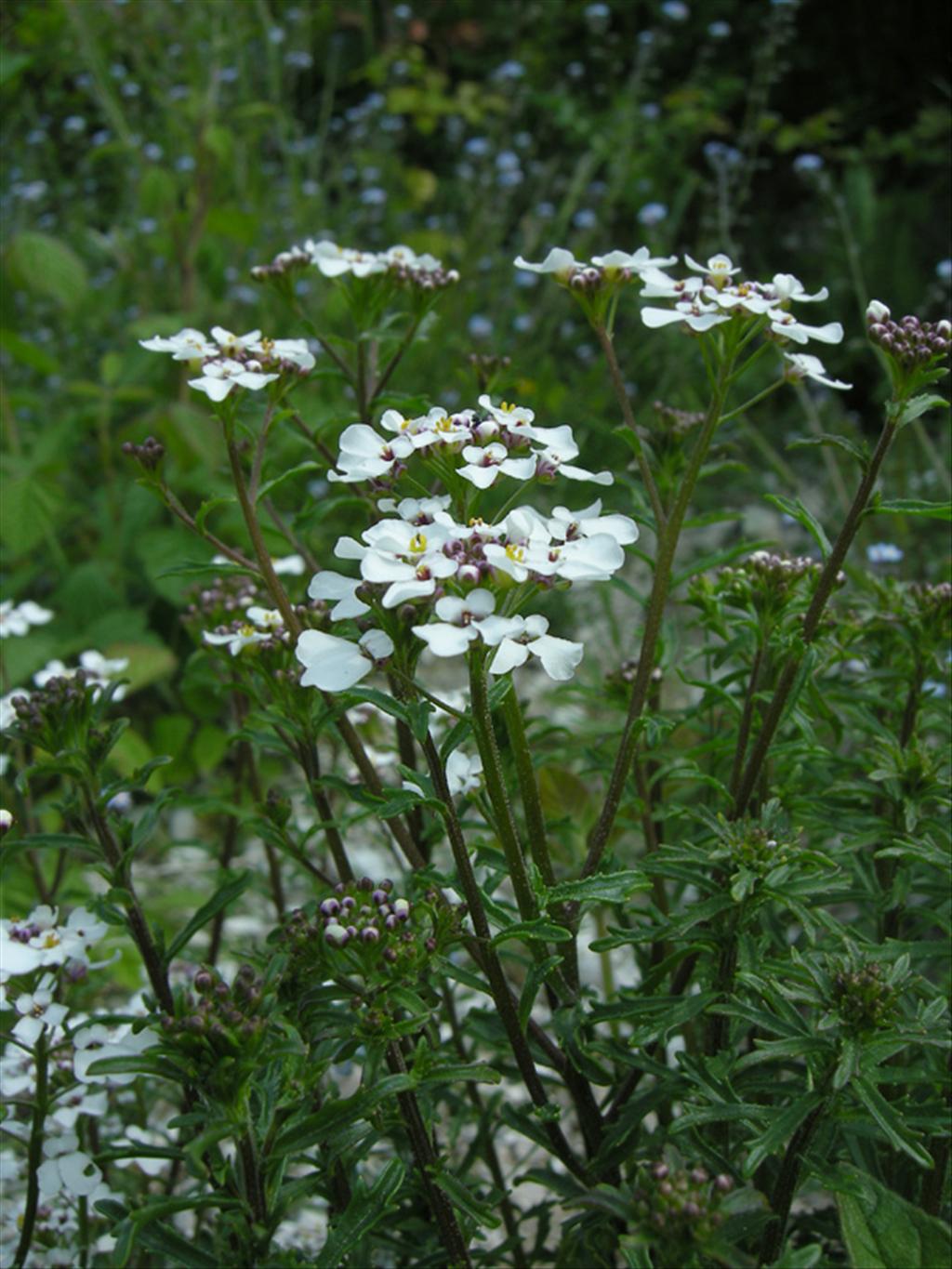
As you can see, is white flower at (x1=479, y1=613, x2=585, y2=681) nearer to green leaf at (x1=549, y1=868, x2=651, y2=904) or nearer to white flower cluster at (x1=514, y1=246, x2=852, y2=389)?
green leaf at (x1=549, y1=868, x2=651, y2=904)

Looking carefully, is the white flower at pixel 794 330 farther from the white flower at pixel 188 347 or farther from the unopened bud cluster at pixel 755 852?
the white flower at pixel 188 347

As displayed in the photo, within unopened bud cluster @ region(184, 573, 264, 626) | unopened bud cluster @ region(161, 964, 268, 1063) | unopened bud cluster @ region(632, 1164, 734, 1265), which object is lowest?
unopened bud cluster @ region(632, 1164, 734, 1265)

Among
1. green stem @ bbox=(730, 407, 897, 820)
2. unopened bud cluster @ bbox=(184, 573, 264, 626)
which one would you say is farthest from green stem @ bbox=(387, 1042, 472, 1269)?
unopened bud cluster @ bbox=(184, 573, 264, 626)

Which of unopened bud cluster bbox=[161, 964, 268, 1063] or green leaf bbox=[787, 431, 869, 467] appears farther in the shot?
green leaf bbox=[787, 431, 869, 467]

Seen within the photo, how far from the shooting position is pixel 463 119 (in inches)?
303

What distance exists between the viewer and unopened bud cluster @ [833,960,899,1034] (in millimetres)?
1479

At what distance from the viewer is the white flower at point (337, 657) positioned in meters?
1.41

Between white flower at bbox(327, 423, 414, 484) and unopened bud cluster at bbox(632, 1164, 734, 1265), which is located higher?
white flower at bbox(327, 423, 414, 484)

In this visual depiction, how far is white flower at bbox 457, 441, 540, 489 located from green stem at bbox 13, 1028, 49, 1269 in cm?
97

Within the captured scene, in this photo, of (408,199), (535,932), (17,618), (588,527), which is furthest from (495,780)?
(408,199)

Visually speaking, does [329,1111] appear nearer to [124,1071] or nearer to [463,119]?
[124,1071]

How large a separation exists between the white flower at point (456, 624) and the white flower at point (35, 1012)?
2.66 feet

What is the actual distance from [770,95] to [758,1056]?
732 cm

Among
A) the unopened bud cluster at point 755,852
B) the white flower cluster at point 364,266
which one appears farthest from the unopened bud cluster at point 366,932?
the white flower cluster at point 364,266
